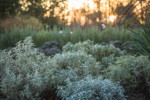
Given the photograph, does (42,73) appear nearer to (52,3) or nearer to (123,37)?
(123,37)

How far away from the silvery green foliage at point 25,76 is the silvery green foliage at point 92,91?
56cm

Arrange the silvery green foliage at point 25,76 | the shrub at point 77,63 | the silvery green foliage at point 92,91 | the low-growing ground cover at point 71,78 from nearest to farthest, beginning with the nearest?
1. the silvery green foliage at point 92,91
2. the low-growing ground cover at point 71,78
3. the silvery green foliage at point 25,76
4. the shrub at point 77,63

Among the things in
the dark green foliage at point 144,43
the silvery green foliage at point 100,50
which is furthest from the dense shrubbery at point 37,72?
the silvery green foliage at point 100,50

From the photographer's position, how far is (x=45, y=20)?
Result: 27.2 metres

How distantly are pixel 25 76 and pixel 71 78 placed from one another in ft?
Result: 2.99

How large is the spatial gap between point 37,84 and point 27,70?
2.28 feet

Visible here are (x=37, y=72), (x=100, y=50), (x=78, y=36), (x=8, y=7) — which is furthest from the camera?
(x=8, y=7)

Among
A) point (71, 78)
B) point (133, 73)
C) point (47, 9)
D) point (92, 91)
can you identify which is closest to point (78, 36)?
point (133, 73)

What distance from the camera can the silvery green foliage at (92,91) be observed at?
4492mm

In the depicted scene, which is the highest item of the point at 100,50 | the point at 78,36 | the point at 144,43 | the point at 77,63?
the point at 144,43

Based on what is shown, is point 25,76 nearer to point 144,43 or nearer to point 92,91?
point 92,91

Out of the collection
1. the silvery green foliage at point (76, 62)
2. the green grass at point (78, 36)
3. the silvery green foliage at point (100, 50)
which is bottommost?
the green grass at point (78, 36)

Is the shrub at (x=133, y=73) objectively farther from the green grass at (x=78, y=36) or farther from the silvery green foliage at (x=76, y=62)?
the green grass at (x=78, y=36)

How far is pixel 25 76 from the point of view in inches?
220
